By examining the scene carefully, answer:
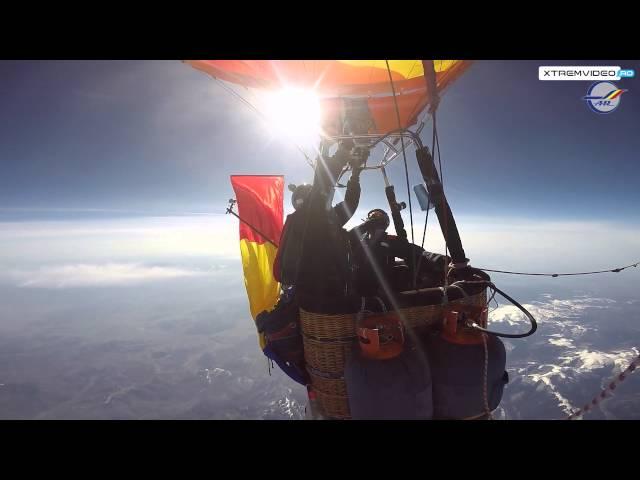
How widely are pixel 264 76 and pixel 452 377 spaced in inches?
141

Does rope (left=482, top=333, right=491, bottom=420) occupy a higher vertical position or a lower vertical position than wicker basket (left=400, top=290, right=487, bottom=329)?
lower

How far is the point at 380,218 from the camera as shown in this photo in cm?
370

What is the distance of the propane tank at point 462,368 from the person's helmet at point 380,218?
1.80 metres

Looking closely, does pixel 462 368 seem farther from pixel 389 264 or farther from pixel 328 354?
pixel 389 264

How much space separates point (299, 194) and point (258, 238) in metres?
1.61

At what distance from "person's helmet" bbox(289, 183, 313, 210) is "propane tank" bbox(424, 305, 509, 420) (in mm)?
1467

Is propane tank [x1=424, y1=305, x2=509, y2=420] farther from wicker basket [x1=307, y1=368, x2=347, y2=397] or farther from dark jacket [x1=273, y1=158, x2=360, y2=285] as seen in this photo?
dark jacket [x1=273, y1=158, x2=360, y2=285]

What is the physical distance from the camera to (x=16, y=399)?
335ft

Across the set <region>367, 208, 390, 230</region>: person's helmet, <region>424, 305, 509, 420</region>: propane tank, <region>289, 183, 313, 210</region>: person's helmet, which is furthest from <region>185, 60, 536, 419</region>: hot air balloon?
<region>367, 208, 390, 230</region>: person's helmet

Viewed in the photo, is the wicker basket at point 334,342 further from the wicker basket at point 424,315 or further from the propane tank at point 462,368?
the propane tank at point 462,368

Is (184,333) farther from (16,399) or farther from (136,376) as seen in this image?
(16,399)

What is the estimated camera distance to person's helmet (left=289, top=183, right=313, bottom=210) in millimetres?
2516
